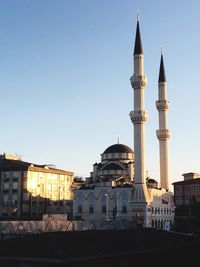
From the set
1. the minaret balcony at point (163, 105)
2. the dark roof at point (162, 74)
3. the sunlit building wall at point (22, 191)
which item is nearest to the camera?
the sunlit building wall at point (22, 191)

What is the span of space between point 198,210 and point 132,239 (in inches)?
1237

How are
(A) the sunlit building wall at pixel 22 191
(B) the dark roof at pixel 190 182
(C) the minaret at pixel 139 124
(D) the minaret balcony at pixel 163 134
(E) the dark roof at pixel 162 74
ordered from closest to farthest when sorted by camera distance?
(C) the minaret at pixel 139 124
(A) the sunlit building wall at pixel 22 191
(D) the minaret balcony at pixel 163 134
(E) the dark roof at pixel 162 74
(B) the dark roof at pixel 190 182

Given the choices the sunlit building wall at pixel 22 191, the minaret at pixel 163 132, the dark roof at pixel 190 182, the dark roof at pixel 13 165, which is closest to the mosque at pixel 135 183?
the minaret at pixel 163 132

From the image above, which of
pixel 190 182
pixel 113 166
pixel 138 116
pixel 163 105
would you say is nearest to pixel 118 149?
pixel 113 166

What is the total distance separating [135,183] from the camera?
277 feet

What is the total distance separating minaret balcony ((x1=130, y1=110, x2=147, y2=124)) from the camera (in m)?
83.9

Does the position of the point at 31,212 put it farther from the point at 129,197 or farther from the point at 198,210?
the point at 198,210

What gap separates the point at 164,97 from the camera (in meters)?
100

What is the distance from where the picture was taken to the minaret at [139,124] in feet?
273

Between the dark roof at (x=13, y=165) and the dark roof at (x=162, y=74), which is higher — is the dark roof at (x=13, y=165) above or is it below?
below

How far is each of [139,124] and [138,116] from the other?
159 cm

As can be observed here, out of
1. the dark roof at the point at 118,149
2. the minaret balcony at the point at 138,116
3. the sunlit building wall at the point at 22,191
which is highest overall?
the minaret balcony at the point at 138,116

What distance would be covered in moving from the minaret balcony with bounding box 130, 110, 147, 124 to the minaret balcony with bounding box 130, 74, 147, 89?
516 cm

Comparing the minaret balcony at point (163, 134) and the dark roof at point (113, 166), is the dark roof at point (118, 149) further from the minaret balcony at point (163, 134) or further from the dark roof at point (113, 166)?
the minaret balcony at point (163, 134)
